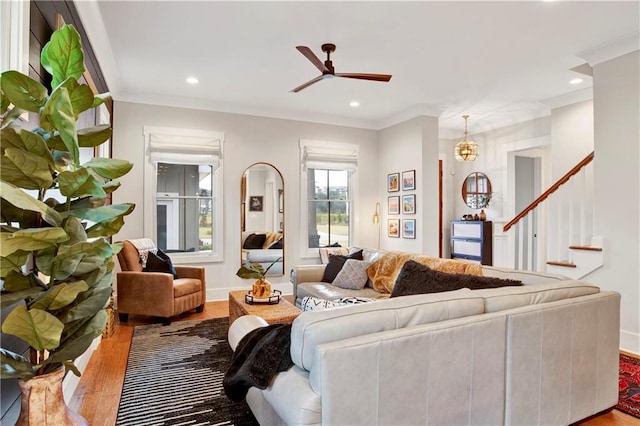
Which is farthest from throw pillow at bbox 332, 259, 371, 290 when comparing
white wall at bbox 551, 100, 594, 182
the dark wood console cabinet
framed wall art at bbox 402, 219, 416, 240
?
white wall at bbox 551, 100, 594, 182

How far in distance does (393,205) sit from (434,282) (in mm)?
3699

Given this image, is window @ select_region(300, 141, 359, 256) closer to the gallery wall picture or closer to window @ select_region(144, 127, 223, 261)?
the gallery wall picture

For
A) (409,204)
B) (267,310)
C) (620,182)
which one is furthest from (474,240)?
(267,310)

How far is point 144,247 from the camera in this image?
15.0 ft

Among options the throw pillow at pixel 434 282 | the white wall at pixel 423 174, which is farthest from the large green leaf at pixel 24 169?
the white wall at pixel 423 174

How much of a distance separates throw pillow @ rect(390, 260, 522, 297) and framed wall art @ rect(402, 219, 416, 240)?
117 inches

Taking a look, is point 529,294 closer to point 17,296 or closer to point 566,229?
point 17,296

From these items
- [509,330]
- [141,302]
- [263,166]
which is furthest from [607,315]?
[263,166]

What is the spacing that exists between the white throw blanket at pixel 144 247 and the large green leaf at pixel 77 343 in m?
3.45

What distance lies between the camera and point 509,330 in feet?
5.72

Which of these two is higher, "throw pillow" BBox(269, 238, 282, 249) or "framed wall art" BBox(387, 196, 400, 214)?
"framed wall art" BBox(387, 196, 400, 214)

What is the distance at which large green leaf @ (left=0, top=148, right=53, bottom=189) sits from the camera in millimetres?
1011

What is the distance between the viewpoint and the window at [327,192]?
5.98 m

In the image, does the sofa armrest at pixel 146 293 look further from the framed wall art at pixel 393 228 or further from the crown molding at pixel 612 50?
the crown molding at pixel 612 50
